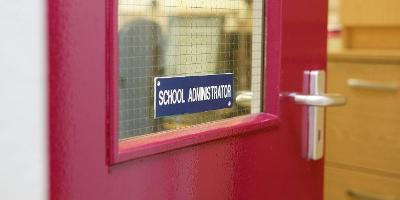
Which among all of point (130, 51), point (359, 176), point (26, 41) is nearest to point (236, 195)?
point (130, 51)

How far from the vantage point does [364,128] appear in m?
1.99

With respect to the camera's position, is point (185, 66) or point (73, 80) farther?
point (185, 66)

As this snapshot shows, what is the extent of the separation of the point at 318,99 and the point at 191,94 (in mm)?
239

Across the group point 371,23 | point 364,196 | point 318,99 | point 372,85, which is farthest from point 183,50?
point 371,23

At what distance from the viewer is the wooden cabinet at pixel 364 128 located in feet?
6.27

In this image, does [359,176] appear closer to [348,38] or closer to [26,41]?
[348,38]

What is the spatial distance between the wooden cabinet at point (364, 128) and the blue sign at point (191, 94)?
1124 mm

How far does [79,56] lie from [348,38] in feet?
5.69

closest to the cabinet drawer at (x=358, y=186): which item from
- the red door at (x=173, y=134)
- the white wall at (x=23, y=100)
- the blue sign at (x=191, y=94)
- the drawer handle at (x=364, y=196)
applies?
the drawer handle at (x=364, y=196)

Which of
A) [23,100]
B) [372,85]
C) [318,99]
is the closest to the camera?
[23,100]

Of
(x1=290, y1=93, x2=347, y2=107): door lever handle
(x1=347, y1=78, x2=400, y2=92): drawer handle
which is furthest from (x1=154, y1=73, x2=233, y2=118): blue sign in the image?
(x1=347, y1=78, x2=400, y2=92): drawer handle

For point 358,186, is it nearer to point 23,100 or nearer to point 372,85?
point 372,85

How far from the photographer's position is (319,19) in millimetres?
1055

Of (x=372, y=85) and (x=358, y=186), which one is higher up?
(x=372, y=85)
